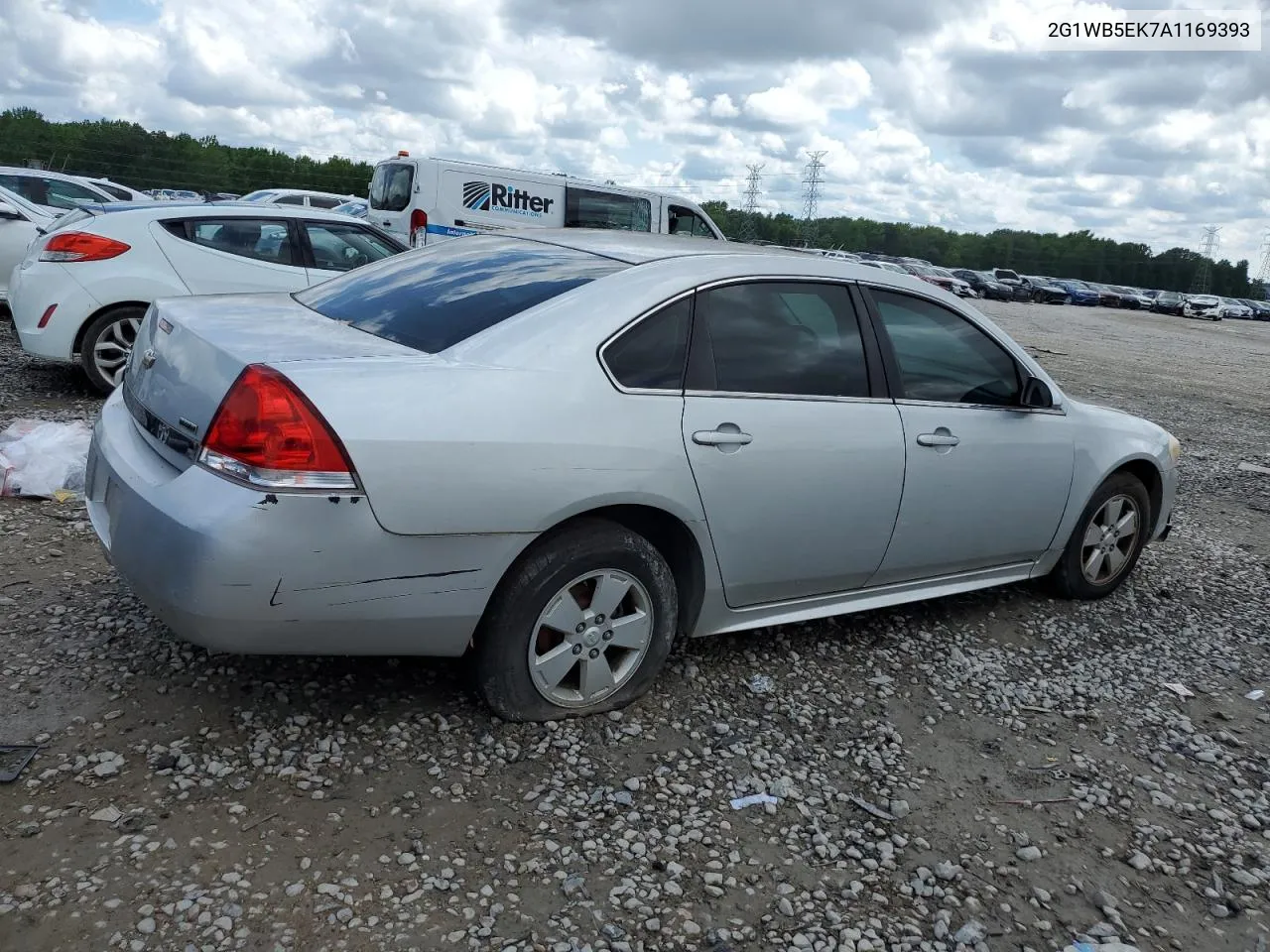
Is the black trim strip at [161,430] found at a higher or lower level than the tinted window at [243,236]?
lower

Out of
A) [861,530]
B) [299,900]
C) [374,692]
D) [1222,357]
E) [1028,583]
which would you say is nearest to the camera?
[299,900]

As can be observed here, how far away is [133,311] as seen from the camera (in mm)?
7352

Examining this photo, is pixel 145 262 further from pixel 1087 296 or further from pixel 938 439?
pixel 1087 296

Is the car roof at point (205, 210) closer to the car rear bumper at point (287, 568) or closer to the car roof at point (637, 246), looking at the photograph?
the car roof at point (637, 246)

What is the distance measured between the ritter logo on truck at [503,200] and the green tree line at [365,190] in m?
20.9

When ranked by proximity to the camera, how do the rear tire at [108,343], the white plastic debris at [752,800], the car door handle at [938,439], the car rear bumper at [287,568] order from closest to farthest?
the car rear bumper at [287,568] < the white plastic debris at [752,800] < the car door handle at [938,439] < the rear tire at [108,343]

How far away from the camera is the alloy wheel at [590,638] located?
3.29 metres

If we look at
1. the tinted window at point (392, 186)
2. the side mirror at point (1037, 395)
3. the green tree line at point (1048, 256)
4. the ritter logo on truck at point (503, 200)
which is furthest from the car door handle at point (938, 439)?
the green tree line at point (1048, 256)

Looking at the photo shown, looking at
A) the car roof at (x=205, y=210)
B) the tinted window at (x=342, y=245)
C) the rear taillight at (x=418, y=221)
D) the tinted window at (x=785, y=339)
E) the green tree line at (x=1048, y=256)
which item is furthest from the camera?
the green tree line at (x=1048, y=256)

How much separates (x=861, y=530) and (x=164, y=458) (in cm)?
238

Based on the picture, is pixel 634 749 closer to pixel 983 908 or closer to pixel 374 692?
pixel 374 692

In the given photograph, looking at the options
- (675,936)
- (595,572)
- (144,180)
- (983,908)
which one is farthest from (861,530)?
(144,180)

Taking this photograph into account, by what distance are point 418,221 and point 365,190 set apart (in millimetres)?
34139

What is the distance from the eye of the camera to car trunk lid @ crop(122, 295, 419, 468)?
2.99m
